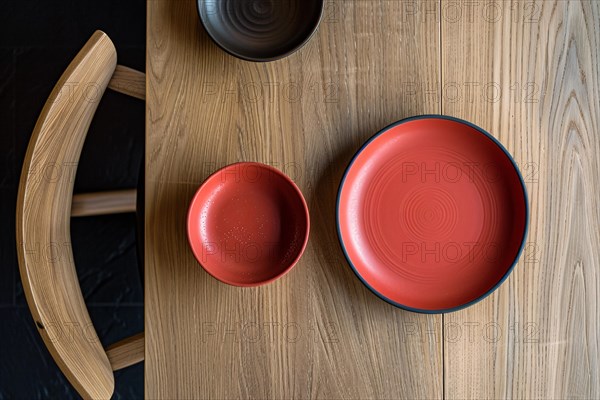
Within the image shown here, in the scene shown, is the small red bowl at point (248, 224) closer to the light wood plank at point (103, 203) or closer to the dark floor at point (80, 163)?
the light wood plank at point (103, 203)

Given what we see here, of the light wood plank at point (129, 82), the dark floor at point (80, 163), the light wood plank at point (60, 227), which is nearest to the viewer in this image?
the light wood plank at point (60, 227)

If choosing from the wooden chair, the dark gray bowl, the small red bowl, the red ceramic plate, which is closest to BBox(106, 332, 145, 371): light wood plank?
the wooden chair

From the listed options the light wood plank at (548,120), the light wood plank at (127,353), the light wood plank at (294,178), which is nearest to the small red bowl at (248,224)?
the light wood plank at (294,178)

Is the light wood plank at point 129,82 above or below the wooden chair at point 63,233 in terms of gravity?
above

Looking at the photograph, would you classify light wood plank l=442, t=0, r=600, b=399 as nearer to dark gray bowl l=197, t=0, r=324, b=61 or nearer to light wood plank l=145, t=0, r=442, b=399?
light wood plank l=145, t=0, r=442, b=399

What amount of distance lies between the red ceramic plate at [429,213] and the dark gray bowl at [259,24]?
7.6 inches

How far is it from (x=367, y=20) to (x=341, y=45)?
5 centimetres

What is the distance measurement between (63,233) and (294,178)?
0.35m

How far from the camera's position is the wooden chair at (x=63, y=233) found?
0.68m

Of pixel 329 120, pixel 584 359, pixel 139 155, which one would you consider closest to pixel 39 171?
pixel 329 120

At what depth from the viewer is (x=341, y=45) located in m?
0.75

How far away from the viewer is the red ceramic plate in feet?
2.42

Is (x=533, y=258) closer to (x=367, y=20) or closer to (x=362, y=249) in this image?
(x=362, y=249)

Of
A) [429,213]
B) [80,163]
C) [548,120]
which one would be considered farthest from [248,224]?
[80,163]
